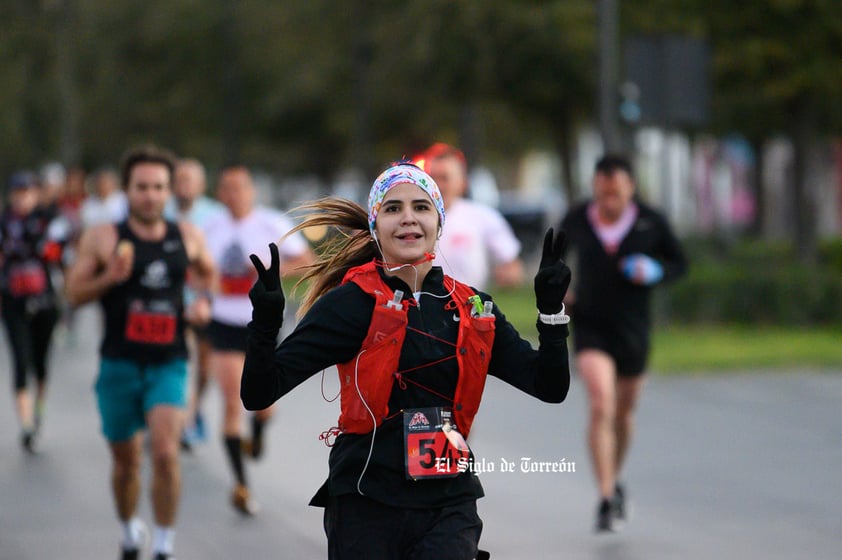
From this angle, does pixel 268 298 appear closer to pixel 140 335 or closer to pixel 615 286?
pixel 140 335

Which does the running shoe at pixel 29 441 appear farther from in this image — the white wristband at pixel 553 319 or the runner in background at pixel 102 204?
the white wristband at pixel 553 319

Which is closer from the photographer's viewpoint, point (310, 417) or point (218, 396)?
point (310, 417)

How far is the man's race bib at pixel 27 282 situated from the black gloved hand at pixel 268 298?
849cm

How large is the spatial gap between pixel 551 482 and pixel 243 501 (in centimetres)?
212

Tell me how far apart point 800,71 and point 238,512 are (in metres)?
13.3

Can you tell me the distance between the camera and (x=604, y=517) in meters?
8.25

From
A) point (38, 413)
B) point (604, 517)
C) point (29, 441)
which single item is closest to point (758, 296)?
point (38, 413)

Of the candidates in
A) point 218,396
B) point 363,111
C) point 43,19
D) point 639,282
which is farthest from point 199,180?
point 43,19

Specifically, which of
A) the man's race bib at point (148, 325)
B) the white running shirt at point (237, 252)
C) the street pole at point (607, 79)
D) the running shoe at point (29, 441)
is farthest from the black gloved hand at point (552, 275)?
the street pole at point (607, 79)

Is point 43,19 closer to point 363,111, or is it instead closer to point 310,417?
point 363,111

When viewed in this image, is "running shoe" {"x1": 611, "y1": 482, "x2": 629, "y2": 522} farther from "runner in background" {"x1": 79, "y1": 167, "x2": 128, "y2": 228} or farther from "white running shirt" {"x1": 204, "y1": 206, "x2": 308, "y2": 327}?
"runner in background" {"x1": 79, "y1": 167, "x2": 128, "y2": 228}

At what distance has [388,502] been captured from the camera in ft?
14.4

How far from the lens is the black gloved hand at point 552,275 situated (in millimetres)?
4309

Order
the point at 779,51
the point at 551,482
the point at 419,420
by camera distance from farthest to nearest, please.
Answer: the point at 779,51, the point at 551,482, the point at 419,420
